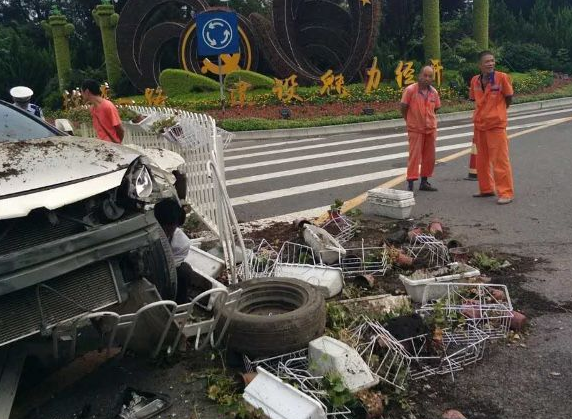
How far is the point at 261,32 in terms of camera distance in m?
21.3

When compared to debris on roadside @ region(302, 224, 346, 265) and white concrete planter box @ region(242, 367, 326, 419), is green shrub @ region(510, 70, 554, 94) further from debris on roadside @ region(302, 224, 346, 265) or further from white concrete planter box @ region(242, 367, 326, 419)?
white concrete planter box @ region(242, 367, 326, 419)

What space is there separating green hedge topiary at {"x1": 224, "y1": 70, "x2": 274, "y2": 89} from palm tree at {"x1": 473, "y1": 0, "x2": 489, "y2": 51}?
28.7 ft

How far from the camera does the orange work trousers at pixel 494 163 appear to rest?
7047 mm

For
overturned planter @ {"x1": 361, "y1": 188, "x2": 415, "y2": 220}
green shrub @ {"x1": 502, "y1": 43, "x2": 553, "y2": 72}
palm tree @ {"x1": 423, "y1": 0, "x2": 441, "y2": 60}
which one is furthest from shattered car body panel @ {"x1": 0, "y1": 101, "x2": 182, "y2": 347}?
green shrub @ {"x1": 502, "y1": 43, "x2": 553, "y2": 72}

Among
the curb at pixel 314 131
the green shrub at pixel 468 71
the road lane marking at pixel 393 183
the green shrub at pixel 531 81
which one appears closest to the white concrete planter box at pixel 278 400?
the road lane marking at pixel 393 183

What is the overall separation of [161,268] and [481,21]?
23249 mm

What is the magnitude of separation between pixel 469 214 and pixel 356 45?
14774 millimetres

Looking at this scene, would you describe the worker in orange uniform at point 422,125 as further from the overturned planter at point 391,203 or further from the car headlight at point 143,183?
the car headlight at point 143,183

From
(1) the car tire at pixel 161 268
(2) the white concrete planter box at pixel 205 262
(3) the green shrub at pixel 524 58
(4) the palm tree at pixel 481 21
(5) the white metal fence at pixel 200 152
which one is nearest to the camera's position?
(1) the car tire at pixel 161 268

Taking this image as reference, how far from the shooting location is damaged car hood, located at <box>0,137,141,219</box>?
286 cm

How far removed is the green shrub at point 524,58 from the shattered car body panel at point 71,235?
83.7 feet

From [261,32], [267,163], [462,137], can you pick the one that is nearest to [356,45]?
[261,32]

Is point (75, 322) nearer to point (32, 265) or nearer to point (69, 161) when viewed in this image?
point (32, 265)

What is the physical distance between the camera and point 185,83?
72.9 feet
